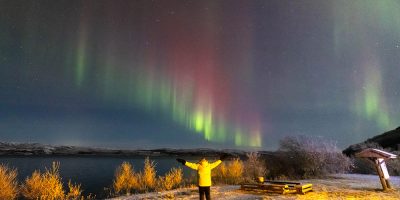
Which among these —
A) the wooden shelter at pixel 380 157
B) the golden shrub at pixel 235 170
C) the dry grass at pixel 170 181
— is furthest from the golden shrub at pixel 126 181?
the wooden shelter at pixel 380 157

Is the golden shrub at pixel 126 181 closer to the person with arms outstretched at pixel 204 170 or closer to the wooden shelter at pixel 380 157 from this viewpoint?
the person with arms outstretched at pixel 204 170

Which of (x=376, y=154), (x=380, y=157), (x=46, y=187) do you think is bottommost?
(x=46, y=187)

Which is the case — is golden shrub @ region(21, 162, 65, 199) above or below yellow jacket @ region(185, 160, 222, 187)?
below

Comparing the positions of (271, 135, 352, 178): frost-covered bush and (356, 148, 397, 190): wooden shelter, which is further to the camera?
(271, 135, 352, 178): frost-covered bush

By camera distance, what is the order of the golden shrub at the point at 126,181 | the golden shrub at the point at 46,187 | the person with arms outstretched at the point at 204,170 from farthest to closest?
the golden shrub at the point at 126,181, the golden shrub at the point at 46,187, the person with arms outstretched at the point at 204,170

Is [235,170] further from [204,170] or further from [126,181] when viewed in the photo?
[204,170]

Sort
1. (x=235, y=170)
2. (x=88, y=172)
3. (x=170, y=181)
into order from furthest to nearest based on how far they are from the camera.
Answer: (x=88, y=172) → (x=235, y=170) → (x=170, y=181)

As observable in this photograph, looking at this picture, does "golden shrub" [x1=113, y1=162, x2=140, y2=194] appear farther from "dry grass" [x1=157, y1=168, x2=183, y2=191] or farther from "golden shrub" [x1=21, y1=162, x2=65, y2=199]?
"golden shrub" [x1=21, y1=162, x2=65, y2=199]

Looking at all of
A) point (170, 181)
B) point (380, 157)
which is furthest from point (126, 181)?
point (380, 157)

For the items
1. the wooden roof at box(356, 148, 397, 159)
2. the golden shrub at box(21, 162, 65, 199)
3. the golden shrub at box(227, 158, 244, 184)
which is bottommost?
the golden shrub at box(21, 162, 65, 199)

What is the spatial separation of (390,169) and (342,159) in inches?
172

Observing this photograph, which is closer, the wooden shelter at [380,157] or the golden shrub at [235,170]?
the wooden shelter at [380,157]

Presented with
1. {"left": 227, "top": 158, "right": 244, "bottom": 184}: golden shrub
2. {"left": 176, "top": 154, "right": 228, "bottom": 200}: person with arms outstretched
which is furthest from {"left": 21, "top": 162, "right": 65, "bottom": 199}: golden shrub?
{"left": 227, "top": 158, "right": 244, "bottom": 184}: golden shrub

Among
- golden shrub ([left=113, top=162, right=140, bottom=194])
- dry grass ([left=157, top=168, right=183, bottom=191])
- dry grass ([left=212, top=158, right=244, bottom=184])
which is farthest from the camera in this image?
dry grass ([left=212, top=158, right=244, bottom=184])
